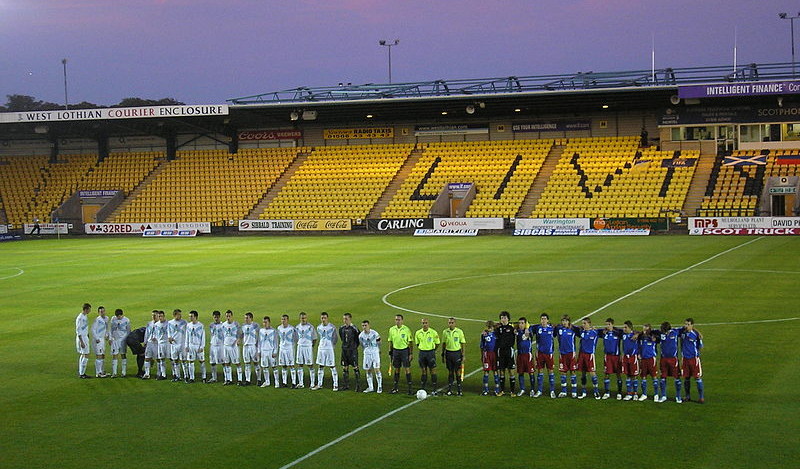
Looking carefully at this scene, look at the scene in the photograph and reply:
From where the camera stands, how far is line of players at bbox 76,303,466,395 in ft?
58.7

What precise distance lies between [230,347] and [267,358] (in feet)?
2.81

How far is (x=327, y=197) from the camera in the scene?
65.8 m

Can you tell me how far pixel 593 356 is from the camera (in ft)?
56.5

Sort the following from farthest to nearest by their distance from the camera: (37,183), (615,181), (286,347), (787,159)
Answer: (37,183), (615,181), (787,159), (286,347)

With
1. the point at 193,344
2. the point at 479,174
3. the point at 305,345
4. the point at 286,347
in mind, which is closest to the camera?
the point at 286,347

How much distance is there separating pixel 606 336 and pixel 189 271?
25629 mm

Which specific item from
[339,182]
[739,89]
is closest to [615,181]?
[739,89]

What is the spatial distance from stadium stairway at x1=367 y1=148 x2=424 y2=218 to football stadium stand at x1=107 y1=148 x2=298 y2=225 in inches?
376

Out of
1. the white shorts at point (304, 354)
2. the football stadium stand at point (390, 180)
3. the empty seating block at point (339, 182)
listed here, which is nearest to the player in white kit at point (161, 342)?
the white shorts at point (304, 354)

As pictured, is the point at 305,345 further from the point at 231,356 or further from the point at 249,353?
the point at 231,356

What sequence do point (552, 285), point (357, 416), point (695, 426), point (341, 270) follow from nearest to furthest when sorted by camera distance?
point (695, 426), point (357, 416), point (552, 285), point (341, 270)

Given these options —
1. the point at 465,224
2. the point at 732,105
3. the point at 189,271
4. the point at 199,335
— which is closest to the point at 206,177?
the point at 465,224

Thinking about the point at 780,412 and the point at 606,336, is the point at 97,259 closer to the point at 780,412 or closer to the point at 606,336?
the point at 606,336

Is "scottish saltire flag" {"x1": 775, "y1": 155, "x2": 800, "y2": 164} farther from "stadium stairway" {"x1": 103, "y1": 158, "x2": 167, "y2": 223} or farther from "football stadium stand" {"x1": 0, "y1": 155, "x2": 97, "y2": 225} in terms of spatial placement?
"football stadium stand" {"x1": 0, "y1": 155, "x2": 97, "y2": 225}
